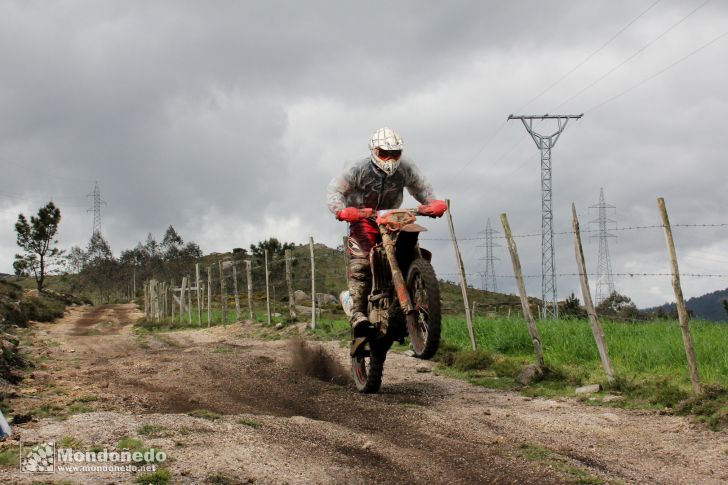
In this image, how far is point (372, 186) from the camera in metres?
9.50

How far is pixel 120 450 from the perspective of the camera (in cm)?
571

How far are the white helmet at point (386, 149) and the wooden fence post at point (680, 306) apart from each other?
367cm

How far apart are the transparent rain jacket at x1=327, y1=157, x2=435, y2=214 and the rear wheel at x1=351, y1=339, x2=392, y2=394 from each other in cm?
198

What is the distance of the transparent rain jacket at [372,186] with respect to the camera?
9.45 m

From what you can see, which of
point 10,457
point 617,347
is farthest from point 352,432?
point 617,347

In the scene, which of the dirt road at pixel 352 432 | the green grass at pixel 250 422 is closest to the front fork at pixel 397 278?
the dirt road at pixel 352 432

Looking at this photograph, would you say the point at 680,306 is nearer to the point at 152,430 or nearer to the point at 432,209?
the point at 432,209

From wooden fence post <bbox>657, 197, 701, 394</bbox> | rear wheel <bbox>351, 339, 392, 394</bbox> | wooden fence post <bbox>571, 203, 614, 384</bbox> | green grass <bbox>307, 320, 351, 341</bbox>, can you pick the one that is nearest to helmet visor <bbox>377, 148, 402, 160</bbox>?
rear wheel <bbox>351, 339, 392, 394</bbox>

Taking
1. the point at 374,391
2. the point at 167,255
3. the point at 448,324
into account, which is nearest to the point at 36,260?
the point at 167,255

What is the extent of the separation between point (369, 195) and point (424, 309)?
2001mm

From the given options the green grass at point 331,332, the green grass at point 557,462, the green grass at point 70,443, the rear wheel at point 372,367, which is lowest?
the green grass at point 557,462

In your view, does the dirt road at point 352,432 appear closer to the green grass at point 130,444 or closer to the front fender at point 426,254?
the green grass at point 130,444

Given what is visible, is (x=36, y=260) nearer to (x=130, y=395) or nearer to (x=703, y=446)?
(x=130, y=395)

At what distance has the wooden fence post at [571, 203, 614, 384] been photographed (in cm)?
1012
